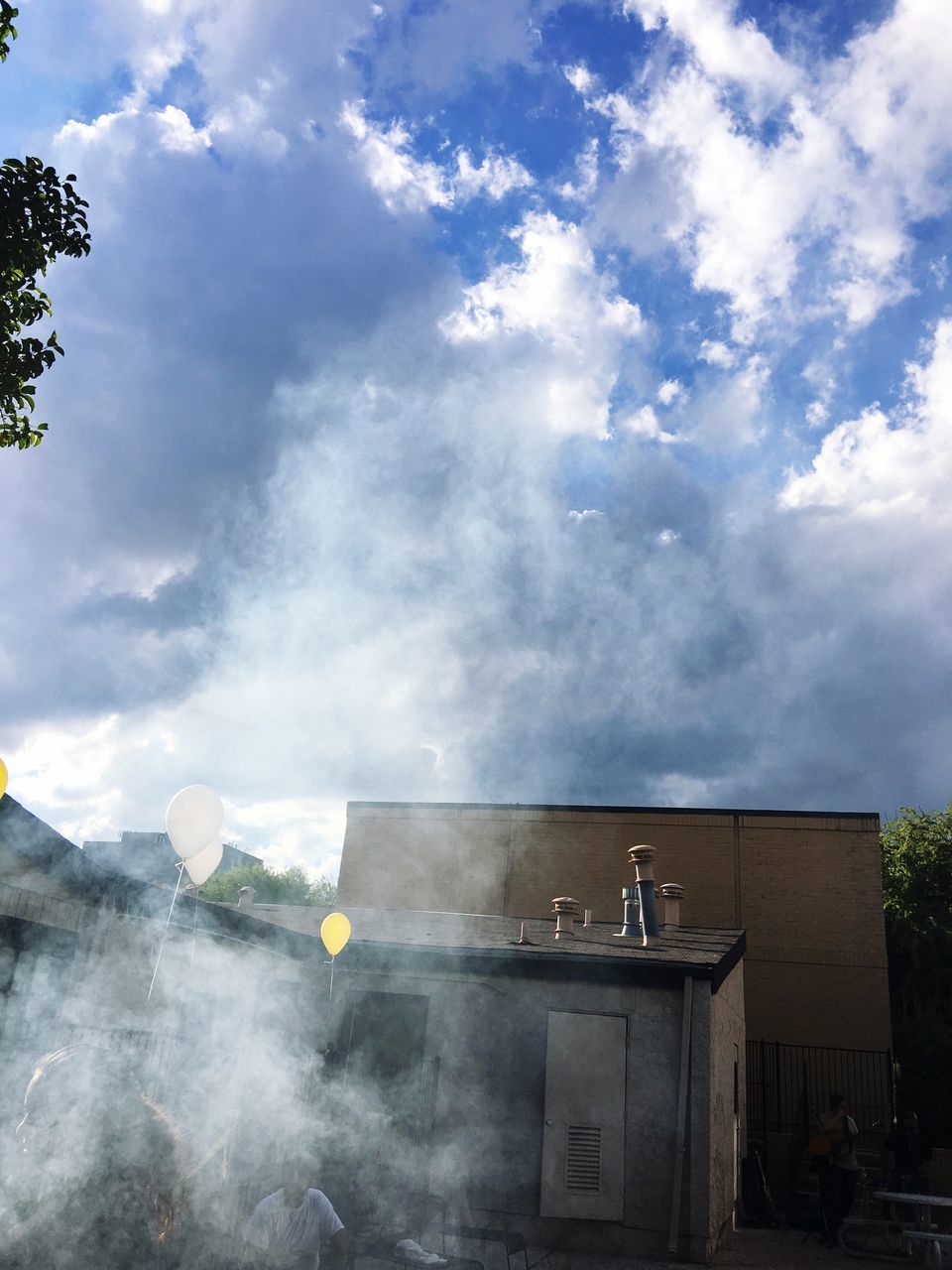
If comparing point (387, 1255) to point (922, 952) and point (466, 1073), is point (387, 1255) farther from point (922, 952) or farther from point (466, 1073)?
point (922, 952)

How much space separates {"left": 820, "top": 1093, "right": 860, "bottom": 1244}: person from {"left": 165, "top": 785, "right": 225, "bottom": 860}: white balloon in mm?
9104

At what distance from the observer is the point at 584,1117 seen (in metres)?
9.09

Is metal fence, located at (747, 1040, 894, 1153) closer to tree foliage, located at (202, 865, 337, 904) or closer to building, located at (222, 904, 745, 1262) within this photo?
A: building, located at (222, 904, 745, 1262)

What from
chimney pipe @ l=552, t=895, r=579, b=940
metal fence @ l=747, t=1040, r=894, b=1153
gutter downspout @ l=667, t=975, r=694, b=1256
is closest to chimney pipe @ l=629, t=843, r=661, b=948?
chimney pipe @ l=552, t=895, r=579, b=940

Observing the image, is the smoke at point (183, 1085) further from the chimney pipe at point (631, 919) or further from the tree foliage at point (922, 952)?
the tree foliage at point (922, 952)

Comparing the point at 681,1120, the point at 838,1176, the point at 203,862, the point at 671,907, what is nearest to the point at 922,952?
the point at 671,907

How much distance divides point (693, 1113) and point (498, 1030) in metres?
2.19

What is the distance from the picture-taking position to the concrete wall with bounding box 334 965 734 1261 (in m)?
8.74

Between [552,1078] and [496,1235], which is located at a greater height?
[552,1078]

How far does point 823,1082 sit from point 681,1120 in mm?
11818

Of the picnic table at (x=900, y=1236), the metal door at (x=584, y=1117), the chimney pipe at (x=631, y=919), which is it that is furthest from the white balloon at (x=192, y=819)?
the picnic table at (x=900, y=1236)

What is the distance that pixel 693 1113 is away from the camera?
8.90 m

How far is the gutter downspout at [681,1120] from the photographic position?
850 cm

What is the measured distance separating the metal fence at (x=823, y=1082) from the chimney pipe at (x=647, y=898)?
7.83 m
